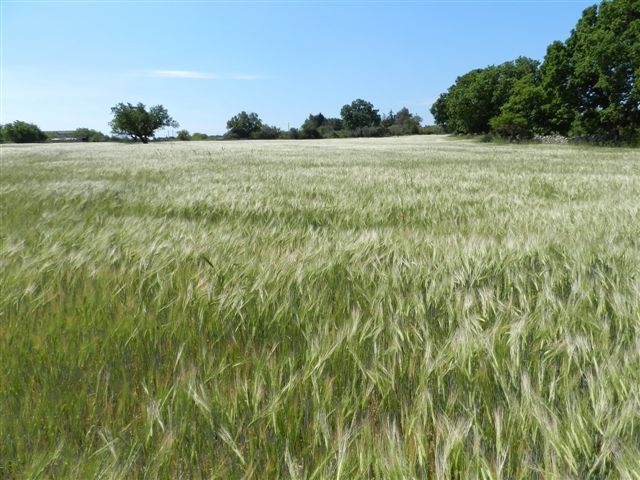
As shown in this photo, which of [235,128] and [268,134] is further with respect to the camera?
[235,128]

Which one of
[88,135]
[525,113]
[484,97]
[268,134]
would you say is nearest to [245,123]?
[268,134]

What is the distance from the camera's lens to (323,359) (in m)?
0.97

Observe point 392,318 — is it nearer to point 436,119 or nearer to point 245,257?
point 245,257

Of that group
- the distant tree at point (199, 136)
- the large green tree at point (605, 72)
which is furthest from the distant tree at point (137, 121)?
the large green tree at point (605, 72)

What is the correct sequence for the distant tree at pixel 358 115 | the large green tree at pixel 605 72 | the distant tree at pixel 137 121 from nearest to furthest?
the large green tree at pixel 605 72, the distant tree at pixel 137 121, the distant tree at pixel 358 115

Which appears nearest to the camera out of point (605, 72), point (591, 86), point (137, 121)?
point (605, 72)

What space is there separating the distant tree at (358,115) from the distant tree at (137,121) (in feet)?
231

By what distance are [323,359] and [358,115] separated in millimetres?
135667

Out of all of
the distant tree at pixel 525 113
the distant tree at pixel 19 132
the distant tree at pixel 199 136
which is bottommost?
the distant tree at pixel 199 136

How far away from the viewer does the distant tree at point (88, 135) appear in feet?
285

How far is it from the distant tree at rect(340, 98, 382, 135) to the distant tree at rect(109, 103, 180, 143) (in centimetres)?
7035

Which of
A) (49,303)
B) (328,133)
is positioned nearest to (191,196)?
(49,303)

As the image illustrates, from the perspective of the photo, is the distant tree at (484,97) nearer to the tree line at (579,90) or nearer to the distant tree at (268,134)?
the tree line at (579,90)

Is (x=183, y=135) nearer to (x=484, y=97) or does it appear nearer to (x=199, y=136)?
(x=199, y=136)
